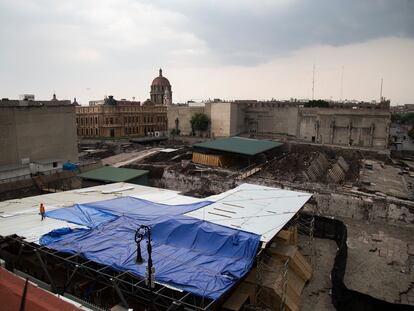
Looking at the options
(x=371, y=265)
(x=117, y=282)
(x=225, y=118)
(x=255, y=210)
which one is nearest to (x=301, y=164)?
(x=371, y=265)

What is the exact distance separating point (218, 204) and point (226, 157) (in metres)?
22.8

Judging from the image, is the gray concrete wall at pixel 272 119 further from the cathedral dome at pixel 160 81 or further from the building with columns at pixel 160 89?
the cathedral dome at pixel 160 81

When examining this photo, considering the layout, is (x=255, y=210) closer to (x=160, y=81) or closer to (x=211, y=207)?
(x=211, y=207)

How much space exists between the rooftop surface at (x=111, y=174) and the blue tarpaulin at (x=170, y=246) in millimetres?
12451

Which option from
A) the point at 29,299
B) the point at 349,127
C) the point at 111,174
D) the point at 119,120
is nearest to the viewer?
the point at 29,299

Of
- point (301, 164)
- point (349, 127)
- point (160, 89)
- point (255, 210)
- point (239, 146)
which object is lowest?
point (301, 164)

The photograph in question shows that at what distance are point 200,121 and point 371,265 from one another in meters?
47.7

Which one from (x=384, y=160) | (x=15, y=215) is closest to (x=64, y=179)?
(x=15, y=215)

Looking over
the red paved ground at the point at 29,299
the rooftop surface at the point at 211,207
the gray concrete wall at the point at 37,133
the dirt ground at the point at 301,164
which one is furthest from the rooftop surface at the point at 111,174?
the red paved ground at the point at 29,299

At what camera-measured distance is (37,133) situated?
3184 centimetres

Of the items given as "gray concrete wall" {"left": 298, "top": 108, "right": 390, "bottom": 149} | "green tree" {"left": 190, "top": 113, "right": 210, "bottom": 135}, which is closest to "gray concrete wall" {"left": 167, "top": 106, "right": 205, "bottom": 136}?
"green tree" {"left": 190, "top": 113, "right": 210, "bottom": 135}

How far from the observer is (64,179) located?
29.5m

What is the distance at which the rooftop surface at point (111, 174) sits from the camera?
1117 inches

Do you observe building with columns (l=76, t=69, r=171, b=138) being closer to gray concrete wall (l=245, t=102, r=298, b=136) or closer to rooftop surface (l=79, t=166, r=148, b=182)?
gray concrete wall (l=245, t=102, r=298, b=136)
